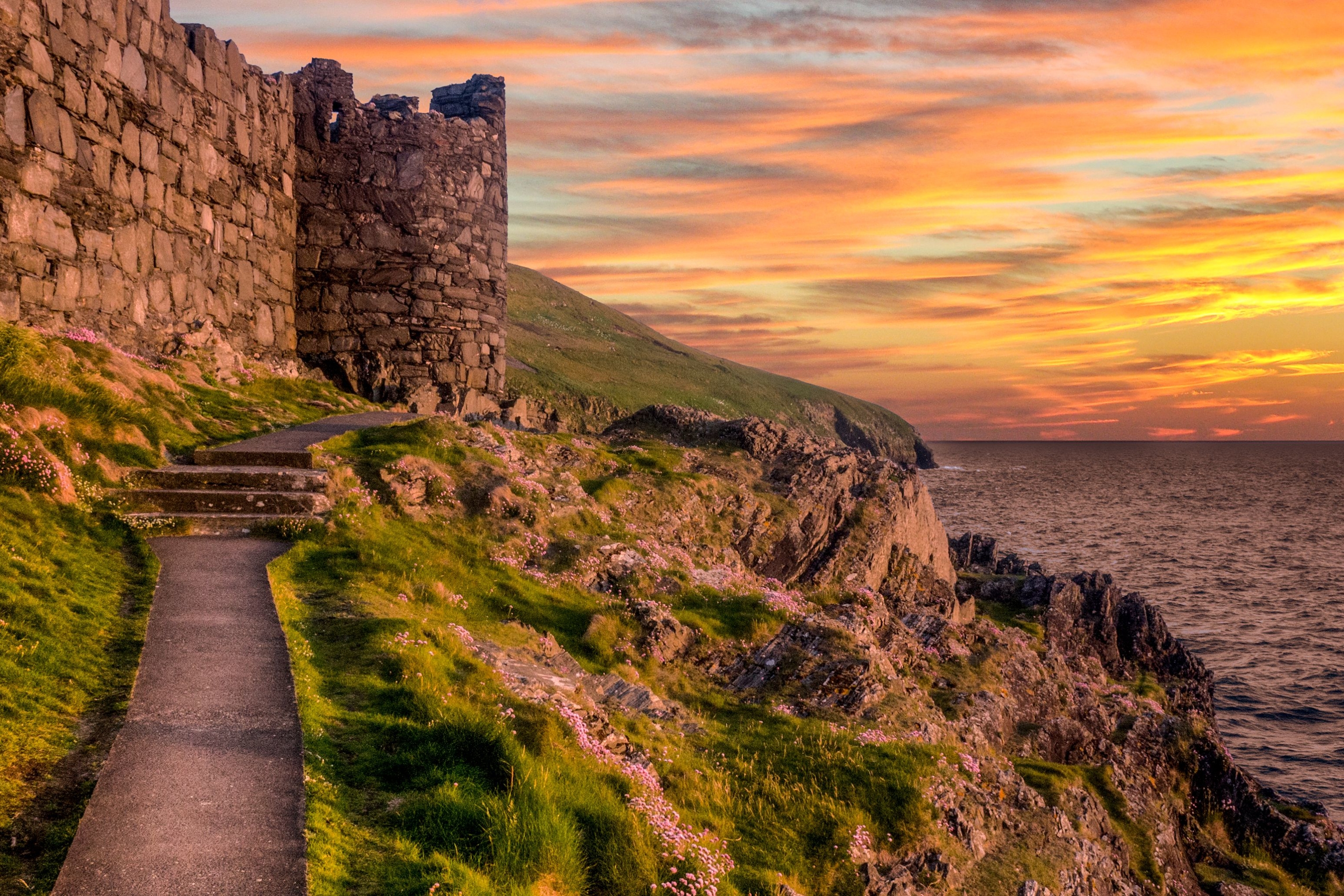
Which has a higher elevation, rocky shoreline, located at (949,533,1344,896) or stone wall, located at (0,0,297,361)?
stone wall, located at (0,0,297,361)

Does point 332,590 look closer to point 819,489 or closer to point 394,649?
point 394,649

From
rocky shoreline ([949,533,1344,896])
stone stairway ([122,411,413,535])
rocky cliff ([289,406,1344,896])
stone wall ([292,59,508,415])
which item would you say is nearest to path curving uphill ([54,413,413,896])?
rocky cliff ([289,406,1344,896])

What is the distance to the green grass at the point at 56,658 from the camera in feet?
21.7

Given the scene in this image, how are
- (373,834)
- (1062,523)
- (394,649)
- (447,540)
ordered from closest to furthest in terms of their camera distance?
(373,834)
(394,649)
(447,540)
(1062,523)

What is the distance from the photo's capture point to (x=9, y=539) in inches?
418

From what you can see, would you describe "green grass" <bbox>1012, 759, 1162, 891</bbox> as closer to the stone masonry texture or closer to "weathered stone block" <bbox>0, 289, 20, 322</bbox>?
"weathered stone block" <bbox>0, 289, 20, 322</bbox>

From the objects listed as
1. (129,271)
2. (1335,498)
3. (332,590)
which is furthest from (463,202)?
(1335,498)

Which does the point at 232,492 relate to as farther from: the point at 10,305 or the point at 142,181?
the point at 142,181

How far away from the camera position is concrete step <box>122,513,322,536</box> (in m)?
13.6

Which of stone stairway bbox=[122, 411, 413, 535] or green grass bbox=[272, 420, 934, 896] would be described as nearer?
green grass bbox=[272, 420, 934, 896]

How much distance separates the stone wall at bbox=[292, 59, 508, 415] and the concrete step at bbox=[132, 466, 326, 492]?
1519 centimetres

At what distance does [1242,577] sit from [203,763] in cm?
7246

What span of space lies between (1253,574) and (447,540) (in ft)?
221

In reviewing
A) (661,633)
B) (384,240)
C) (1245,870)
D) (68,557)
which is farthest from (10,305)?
(1245,870)
